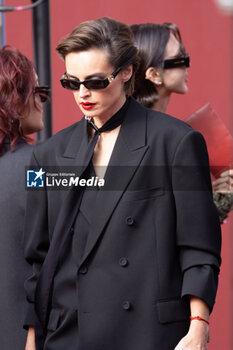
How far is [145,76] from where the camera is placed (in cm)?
317

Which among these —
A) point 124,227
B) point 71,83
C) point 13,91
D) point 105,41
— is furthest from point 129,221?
point 13,91

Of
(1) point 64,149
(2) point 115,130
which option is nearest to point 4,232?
(1) point 64,149

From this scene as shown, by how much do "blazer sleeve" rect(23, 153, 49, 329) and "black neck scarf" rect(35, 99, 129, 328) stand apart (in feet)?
0.19

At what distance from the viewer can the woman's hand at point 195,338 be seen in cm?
210

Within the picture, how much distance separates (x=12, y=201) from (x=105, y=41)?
2.74ft

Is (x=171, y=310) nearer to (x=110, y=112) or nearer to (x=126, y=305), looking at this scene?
(x=126, y=305)

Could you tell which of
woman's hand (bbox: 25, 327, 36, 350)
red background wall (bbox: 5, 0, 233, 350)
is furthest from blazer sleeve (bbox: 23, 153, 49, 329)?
red background wall (bbox: 5, 0, 233, 350)

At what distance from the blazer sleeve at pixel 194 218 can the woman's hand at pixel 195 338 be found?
8cm

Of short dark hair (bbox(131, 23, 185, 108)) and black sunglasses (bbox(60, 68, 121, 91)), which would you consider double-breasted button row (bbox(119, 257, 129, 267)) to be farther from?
short dark hair (bbox(131, 23, 185, 108))

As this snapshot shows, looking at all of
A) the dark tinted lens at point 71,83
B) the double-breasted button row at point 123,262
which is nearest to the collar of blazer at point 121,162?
the double-breasted button row at point 123,262

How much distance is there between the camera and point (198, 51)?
5.88 meters

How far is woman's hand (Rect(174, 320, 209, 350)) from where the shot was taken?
2.10 meters

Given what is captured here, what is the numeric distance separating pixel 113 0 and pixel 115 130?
388 cm

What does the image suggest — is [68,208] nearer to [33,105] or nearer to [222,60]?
[33,105]
